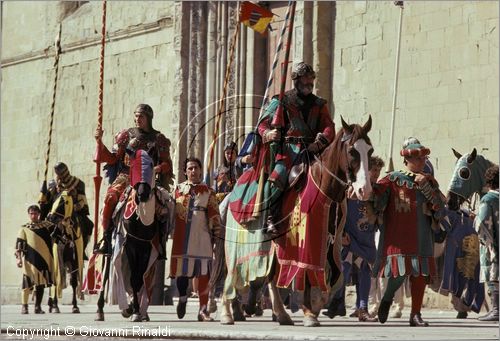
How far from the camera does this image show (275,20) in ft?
68.9

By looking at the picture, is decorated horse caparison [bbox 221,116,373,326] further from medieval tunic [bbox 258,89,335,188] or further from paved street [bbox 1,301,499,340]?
paved street [bbox 1,301,499,340]

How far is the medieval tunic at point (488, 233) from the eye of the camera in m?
12.9

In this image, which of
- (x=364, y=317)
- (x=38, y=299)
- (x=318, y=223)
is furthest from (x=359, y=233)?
(x=38, y=299)

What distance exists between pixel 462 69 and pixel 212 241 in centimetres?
530

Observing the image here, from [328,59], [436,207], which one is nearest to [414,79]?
[328,59]

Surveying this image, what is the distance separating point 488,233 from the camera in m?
13.0

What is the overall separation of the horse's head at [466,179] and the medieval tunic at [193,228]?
8.32 ft

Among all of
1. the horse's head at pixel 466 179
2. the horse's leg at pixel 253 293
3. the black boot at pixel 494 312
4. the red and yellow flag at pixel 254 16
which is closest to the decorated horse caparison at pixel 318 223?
the horse's leg at pixel 253 293

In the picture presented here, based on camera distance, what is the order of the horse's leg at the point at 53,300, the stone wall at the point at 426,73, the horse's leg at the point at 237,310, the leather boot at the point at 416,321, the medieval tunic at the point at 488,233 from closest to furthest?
the leather boot at the point at 416,321 → the medieval tunic at the point at 488,233 → the horse's leg at the point at 237,310 → the horse's leg at the point at 53,300 → the stone wall at the point at 426,73

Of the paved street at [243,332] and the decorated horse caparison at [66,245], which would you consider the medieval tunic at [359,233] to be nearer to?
the paved street at [243,332]

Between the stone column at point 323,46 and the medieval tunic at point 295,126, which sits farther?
the stone column at point 323,46

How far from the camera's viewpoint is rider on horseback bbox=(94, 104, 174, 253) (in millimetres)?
12930

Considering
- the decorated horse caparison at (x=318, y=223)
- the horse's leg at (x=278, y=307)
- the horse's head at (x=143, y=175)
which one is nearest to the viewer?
the decorated horse caparison at (x=318, y=223)

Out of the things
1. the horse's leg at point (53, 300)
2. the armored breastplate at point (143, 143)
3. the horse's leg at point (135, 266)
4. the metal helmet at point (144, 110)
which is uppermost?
the metal helmet at point (144, 110)
